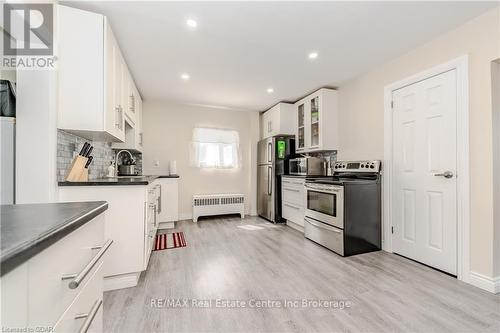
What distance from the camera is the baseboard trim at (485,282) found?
1793 millimetres

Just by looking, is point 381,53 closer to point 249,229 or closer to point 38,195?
point 249,229

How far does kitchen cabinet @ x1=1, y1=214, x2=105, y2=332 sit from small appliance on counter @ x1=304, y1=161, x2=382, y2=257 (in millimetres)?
2396

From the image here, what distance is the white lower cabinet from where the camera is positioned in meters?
3.56

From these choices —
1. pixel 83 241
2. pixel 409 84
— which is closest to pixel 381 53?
pixel 409 84

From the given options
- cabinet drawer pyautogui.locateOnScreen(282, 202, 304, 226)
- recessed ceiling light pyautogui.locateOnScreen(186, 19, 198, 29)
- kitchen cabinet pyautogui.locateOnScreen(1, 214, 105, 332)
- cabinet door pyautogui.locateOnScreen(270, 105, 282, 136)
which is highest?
recessed ceiling light pyautogui.locateOnScreen(186, 19, 198, 29)

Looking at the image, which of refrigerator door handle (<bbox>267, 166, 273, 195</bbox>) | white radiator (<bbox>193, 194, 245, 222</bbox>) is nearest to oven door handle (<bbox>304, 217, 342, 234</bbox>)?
refrigerator door handle (<bbox>267, 166, 273, 195</bbox>)

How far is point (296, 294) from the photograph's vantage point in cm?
176

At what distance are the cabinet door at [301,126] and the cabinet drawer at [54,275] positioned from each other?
3.61 meters

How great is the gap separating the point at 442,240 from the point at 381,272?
68cm

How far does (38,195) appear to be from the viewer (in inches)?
62.7

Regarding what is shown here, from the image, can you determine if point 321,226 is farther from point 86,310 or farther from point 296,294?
point 86,310

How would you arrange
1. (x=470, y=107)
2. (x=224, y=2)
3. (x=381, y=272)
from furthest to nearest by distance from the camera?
1. (x=381, y=272)
2. (x=470, y=107)
3. (x=224, y=2)

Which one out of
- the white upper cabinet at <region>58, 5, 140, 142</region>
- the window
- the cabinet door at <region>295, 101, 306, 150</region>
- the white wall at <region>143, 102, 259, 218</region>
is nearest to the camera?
the white upper cabinet at <region>58, 5, 140, 142</region>

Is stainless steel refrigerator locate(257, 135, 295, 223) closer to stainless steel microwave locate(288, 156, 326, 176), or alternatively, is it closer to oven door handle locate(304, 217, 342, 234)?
stainless steel microwave locate(288, 156, 326, 176)
